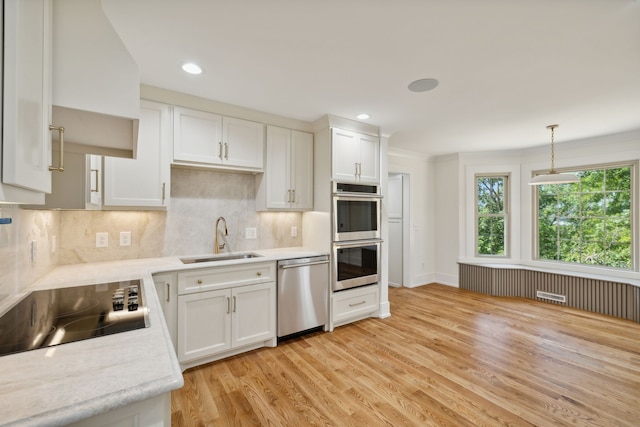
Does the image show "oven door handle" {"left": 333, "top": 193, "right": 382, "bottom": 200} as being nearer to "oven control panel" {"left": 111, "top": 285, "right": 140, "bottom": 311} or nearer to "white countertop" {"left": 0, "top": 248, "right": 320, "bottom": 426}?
"oven control panel" {"left": 111, "top": 285, "right": 140, "bottom": 311}

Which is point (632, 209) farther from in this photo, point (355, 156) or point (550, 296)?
point (355, 156)

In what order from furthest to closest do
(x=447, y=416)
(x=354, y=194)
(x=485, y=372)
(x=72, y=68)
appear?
(x=354, y=194), (x=485, y=372), (x=447, y=416), (x=72, y=68)

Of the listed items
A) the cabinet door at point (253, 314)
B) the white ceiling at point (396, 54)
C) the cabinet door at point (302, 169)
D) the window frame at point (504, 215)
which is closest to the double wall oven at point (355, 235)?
the cabinet door at point (302, 169)

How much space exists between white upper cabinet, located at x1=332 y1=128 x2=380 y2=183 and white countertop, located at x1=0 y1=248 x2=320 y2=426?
244 centimetres

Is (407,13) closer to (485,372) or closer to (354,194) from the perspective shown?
(354,194)

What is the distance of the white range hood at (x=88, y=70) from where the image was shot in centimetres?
102

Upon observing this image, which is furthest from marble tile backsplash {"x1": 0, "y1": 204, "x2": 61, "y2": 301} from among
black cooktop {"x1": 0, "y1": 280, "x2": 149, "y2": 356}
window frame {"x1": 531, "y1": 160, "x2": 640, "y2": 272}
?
window frame {"x1": 531, "y1": 160, "x2": 640, "y2": 272}

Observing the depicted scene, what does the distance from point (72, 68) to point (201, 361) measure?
2293 millimetres

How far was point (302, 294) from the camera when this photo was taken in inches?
115

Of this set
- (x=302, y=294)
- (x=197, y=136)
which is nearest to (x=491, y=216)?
(x=302, y=294)

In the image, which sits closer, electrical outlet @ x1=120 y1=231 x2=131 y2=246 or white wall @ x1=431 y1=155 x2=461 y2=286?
electrical outlet @ x1=120 y1=231 x2=131 y2=246

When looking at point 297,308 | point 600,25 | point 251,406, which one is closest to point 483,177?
point 600,25

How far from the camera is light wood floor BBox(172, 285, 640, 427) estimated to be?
6.05ft

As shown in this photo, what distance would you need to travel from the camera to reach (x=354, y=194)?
10.5ft
